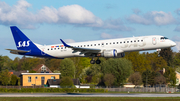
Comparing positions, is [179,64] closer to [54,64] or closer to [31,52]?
[54,64]

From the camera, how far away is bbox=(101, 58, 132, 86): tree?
12188 centimetres

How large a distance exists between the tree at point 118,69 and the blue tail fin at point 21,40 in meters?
63.7

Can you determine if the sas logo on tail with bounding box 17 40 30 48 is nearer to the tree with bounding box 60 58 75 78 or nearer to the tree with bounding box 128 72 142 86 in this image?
the tree with bounding box 128 72 142 86

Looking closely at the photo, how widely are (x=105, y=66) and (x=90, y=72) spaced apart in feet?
55.5

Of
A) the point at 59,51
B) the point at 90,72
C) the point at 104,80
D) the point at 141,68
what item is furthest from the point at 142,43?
the point at 141,68

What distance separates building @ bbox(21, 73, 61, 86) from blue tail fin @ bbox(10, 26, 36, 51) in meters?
48.5

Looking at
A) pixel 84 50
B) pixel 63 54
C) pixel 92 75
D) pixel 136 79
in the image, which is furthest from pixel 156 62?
pixel 84 50

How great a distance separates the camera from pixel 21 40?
6488 centimetres

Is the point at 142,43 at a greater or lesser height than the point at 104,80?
greater

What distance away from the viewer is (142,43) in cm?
5275

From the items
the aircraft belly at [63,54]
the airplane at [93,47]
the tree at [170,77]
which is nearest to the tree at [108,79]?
Answer: the tree at [170,77]

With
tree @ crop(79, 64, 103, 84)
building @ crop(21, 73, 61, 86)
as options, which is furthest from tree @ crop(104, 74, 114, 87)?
building @ crop(21, 73, 61, 86)

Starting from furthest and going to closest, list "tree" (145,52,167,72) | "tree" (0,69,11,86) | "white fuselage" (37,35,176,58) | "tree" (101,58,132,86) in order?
"tree" (145,52,167,72), "tree" (101,58,132,86), "tree" (0,69,11,86), "white fuselage" (37,35,176,58)

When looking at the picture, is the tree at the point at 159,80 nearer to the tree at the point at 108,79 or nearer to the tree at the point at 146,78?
the tree at the point at 146,78
